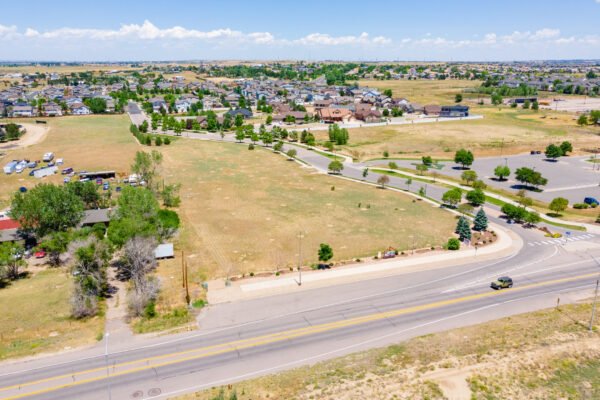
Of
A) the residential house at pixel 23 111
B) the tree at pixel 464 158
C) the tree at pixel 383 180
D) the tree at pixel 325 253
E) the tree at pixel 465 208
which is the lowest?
the tree at pixel 325 253

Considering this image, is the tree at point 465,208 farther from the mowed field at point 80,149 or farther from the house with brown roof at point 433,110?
the house with brown roof at point 433,110

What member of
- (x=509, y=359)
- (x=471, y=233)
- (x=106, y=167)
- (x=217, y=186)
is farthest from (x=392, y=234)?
(x=106, y=167)

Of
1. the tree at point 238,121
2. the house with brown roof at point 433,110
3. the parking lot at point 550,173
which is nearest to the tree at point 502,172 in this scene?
the parking lot at point 550,173

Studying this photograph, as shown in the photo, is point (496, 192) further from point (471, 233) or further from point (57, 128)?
point (57, 128)

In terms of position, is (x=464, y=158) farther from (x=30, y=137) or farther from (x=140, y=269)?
(x=30, y=137)

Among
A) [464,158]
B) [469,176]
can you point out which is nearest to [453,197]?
[469,176]

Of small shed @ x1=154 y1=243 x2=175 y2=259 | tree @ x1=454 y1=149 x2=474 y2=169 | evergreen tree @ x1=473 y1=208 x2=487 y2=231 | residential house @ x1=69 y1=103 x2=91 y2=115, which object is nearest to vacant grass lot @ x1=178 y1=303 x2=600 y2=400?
evergreen tree @ x1=473 y1=208 x2=487 y2=231
